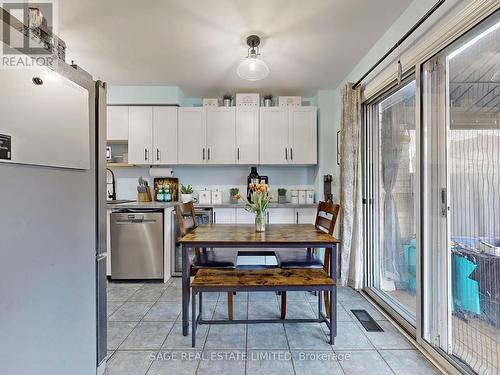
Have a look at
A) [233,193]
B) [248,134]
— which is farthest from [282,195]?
[248,134]

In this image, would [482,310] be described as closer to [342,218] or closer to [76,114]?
[342,218]

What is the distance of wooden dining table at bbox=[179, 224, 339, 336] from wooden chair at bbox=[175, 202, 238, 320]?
0.17 meters

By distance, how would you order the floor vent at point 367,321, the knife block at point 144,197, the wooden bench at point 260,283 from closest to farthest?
the wooden bench at point 260,283 → the floor vent at point 367,321 → the knife block at point 144,197

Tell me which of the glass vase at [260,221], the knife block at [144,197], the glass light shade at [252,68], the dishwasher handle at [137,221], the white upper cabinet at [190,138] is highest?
the glass light shade at [252,68]

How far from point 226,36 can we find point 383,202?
2.24 m

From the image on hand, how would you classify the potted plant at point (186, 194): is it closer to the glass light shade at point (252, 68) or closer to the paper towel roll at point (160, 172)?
the paper towel roll at point (160, 172)

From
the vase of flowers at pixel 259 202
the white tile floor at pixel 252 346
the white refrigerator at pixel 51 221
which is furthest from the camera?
the vase of flowers at pixel 259 202

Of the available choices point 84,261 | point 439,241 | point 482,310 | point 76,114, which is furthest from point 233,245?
point 482,310

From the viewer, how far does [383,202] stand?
271 cm

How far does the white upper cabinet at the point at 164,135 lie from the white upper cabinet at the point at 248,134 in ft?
2.99

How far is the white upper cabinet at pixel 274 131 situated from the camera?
376cm

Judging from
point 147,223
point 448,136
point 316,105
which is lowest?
point 147,223

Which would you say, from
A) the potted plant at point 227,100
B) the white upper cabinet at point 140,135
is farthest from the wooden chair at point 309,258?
the white upper cabinet at point 140,135

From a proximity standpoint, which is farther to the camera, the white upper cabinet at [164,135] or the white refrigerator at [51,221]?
the white upper cabinet at [164,135]
